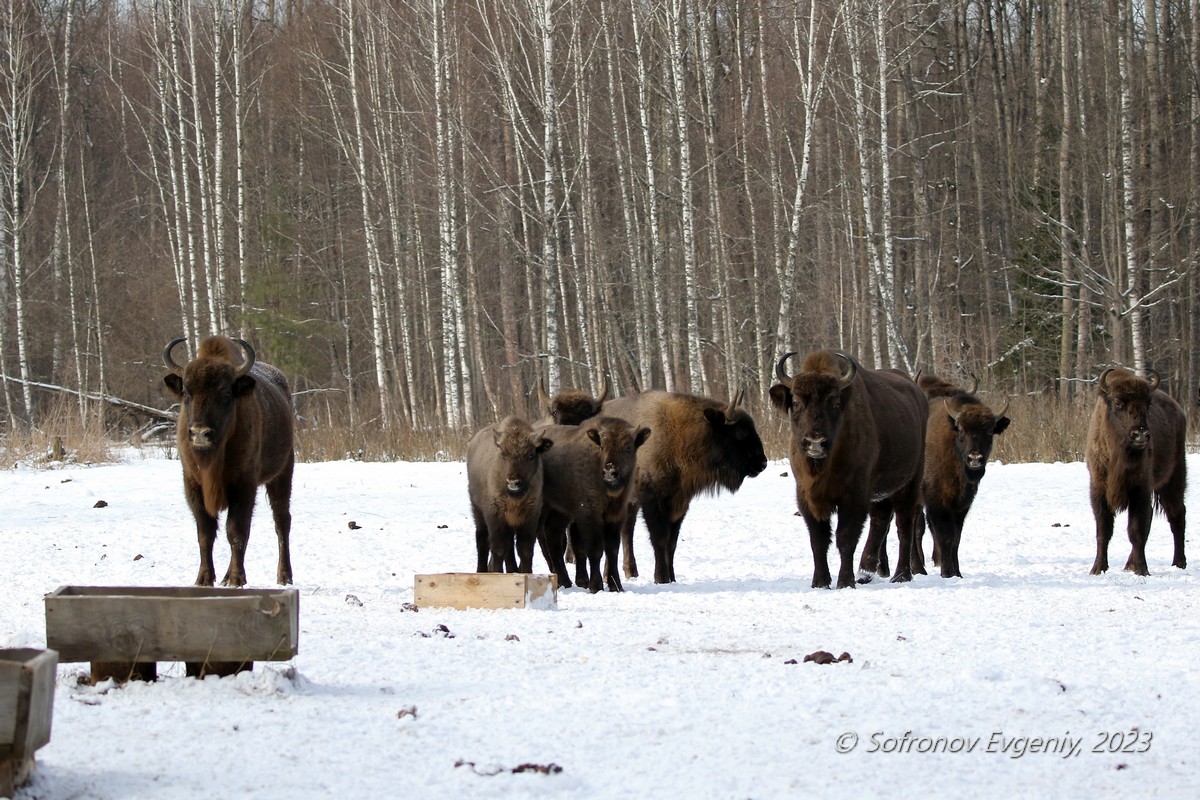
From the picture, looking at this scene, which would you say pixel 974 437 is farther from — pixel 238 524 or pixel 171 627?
pixel 171 627

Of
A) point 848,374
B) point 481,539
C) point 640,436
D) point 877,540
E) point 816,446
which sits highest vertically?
point 848,374

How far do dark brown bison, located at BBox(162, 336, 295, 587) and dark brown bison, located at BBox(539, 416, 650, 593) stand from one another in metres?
2.12

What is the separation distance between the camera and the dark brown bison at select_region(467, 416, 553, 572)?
34.0ft

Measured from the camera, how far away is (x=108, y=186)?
48.7 metres

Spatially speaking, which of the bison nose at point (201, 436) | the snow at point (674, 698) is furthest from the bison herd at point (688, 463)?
the snow at point (674, 698)

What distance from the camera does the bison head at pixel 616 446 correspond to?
10.8 metres

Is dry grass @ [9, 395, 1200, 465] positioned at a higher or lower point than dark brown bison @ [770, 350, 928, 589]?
lower

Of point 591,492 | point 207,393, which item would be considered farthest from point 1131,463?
point 207,393

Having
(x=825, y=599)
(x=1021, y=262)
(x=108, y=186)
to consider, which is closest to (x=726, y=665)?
(x=825, y=599)

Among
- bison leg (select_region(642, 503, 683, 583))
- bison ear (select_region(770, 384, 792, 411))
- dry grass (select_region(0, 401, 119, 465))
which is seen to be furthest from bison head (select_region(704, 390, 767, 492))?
dry grass (select_region(0, 401, 119, 465))

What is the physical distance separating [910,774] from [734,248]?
32614mm

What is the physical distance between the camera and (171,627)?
5.80 metres

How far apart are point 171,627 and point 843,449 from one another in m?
6.48

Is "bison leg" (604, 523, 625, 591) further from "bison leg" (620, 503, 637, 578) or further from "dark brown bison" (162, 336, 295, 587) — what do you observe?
"dark brown bison" (162, 336, 295, 587)
